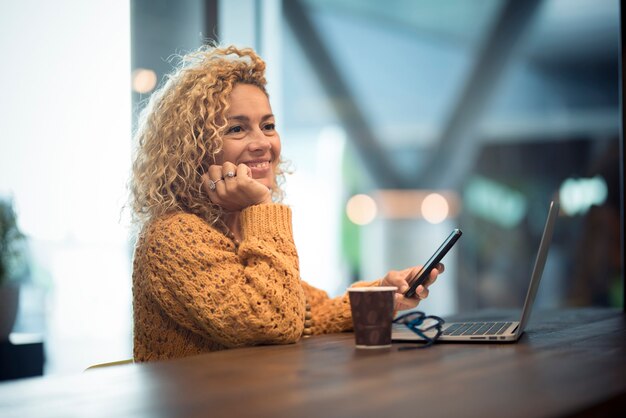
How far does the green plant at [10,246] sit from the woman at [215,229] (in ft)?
3.61

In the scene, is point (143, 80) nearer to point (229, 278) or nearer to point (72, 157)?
point (72, 157)

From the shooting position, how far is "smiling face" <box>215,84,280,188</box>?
6.57 feet

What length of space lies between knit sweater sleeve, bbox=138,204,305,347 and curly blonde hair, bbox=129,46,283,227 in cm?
16

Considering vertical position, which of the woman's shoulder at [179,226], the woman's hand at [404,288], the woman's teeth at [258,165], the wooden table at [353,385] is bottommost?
the wooden table at [353,385]

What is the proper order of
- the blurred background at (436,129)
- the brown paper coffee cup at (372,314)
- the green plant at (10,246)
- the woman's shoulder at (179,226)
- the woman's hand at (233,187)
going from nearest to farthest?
the brown paper coffee cup at (372,314), the woman's shoulder at (179,226), the woman's hand at (233,187), the green plant at (10,246), the blurred background at (436,129)

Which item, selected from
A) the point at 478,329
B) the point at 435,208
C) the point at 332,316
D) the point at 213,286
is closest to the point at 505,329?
the point at 478,329

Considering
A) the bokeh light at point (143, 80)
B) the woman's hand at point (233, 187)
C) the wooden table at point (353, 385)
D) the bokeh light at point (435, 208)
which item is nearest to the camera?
the wooden table at point (353, 385)

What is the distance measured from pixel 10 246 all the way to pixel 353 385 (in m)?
2.32

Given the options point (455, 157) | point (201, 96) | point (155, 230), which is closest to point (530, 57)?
point (455, 157)

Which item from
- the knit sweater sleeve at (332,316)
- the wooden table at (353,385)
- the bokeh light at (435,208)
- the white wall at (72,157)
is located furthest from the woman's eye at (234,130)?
the bokeh light at (435,208)

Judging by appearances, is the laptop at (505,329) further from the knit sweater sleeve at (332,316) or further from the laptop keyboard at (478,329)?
the knit sweater sleeve at (332,316)

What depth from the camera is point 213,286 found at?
5.33ft

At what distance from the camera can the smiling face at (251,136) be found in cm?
200

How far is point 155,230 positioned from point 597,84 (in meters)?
3.89
